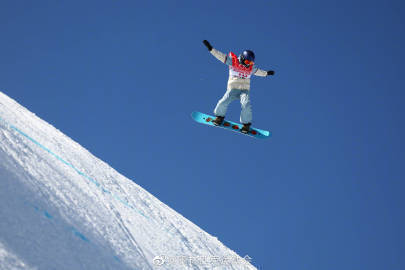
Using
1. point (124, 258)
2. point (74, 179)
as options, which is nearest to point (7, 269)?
point (124, 258)

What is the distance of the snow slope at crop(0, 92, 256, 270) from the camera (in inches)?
139

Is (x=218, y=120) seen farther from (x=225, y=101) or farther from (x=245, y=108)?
(x=245, y=108)

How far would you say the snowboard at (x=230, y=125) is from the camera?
450 inches

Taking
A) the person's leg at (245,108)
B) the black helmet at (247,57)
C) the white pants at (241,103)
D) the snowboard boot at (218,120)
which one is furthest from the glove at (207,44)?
the snowboard boot at (218,120)

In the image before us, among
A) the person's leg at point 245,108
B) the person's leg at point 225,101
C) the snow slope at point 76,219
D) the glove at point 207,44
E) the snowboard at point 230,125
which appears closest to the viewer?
the snow slope at point 76,219

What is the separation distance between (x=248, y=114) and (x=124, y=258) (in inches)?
272

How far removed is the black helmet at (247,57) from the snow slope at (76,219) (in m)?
4.68

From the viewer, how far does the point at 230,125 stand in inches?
452

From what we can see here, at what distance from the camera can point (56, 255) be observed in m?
3.50

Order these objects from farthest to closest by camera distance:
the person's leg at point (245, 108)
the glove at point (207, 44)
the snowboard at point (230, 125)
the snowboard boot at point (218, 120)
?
the snowboard at point (230, 125), the snowboard boot at point (218, 120), the person's leg at point (245, 108), the glove at point (207, 44)

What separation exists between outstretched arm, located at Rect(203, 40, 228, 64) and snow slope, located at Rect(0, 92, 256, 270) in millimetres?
4485

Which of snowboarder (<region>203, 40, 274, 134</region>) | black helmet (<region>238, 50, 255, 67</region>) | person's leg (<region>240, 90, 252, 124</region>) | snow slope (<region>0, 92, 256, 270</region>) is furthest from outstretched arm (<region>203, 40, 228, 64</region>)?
snow slope (<region>0, 92, 256, 270</region>)

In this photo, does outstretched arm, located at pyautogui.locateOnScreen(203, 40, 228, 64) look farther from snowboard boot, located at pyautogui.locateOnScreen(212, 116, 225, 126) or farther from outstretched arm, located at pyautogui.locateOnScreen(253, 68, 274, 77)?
snowboard boot, located at pyautogui.locateOnScreen(212, 116, 225, 126)

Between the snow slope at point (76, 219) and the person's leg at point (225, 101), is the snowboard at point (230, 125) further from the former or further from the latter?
the snow slope at point (76, 219)
